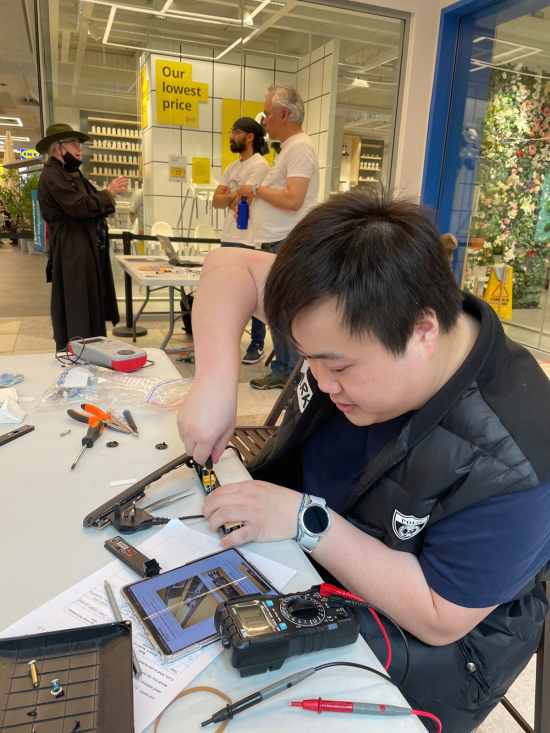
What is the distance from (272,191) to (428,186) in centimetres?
198

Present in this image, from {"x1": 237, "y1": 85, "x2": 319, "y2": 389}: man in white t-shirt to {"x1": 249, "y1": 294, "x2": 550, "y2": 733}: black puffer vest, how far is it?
2.32 metres

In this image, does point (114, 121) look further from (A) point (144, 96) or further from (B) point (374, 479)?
(B) point (374, 479)

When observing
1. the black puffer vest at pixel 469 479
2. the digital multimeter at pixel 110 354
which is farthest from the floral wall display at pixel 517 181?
the black puffer vest at pixel 469 479

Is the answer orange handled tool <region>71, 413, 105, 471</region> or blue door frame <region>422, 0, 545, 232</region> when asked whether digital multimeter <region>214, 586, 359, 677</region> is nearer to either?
orange handled tool <region>71, 413, 105, 471</region>

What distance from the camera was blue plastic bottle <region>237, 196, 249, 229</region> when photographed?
142 inches

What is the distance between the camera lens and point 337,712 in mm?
521

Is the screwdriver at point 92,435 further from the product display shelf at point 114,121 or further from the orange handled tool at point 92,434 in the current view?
the product display shelf at point 114,121

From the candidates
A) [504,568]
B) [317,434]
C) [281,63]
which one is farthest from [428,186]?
[504,568]

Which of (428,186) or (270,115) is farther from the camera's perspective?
(428,186)

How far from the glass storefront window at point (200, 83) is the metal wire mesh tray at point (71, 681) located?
4.30m

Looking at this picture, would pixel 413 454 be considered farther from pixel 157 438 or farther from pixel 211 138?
pixel 211 138

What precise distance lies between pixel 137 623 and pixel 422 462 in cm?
42

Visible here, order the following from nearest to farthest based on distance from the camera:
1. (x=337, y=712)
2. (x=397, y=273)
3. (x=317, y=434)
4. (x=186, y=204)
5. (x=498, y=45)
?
(x=337, y=712) → (x=397, y=273) → (x=317, y=434) → (x=498, y=45) → (x=186, y=204)

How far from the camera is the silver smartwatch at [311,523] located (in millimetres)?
754
